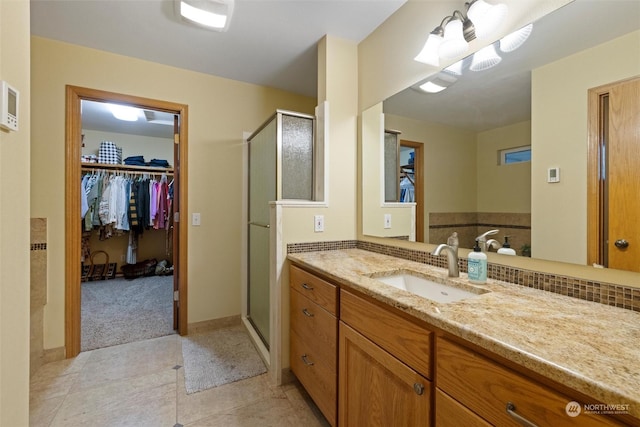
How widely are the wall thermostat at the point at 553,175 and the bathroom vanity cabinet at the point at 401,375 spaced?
2.60ft

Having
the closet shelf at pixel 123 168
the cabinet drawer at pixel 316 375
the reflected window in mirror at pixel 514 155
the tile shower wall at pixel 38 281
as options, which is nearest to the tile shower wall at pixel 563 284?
the reflected window in mirror at pixel 514 155

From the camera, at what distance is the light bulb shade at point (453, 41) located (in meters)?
1.37

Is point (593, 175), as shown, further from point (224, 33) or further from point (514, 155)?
point (224, 33)

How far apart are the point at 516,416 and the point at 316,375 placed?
1074 mm

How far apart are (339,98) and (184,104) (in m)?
1.48

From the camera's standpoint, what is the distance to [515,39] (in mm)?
1173

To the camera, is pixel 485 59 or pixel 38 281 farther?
pixel 38 281

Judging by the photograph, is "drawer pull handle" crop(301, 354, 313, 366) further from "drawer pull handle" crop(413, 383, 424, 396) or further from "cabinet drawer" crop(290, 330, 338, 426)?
"drawer pull handle" crop(413, 383, 424, 396)

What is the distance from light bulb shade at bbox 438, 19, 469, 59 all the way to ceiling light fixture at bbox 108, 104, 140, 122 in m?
3.58

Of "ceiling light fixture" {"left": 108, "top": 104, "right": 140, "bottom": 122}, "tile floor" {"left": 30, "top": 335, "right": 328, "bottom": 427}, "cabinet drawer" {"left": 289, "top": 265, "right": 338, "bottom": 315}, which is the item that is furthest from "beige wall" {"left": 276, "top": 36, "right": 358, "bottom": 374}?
"ceiling light fixture" {"left": 108, "top": 104, "right": 140, "bottom": 122}

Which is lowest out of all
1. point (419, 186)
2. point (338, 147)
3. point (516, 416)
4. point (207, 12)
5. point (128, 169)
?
point (516, 416)

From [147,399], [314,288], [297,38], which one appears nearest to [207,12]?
[297,38]

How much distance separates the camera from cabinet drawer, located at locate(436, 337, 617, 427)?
0.55m

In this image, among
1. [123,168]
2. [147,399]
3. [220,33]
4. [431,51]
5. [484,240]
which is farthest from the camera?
[123,168]
